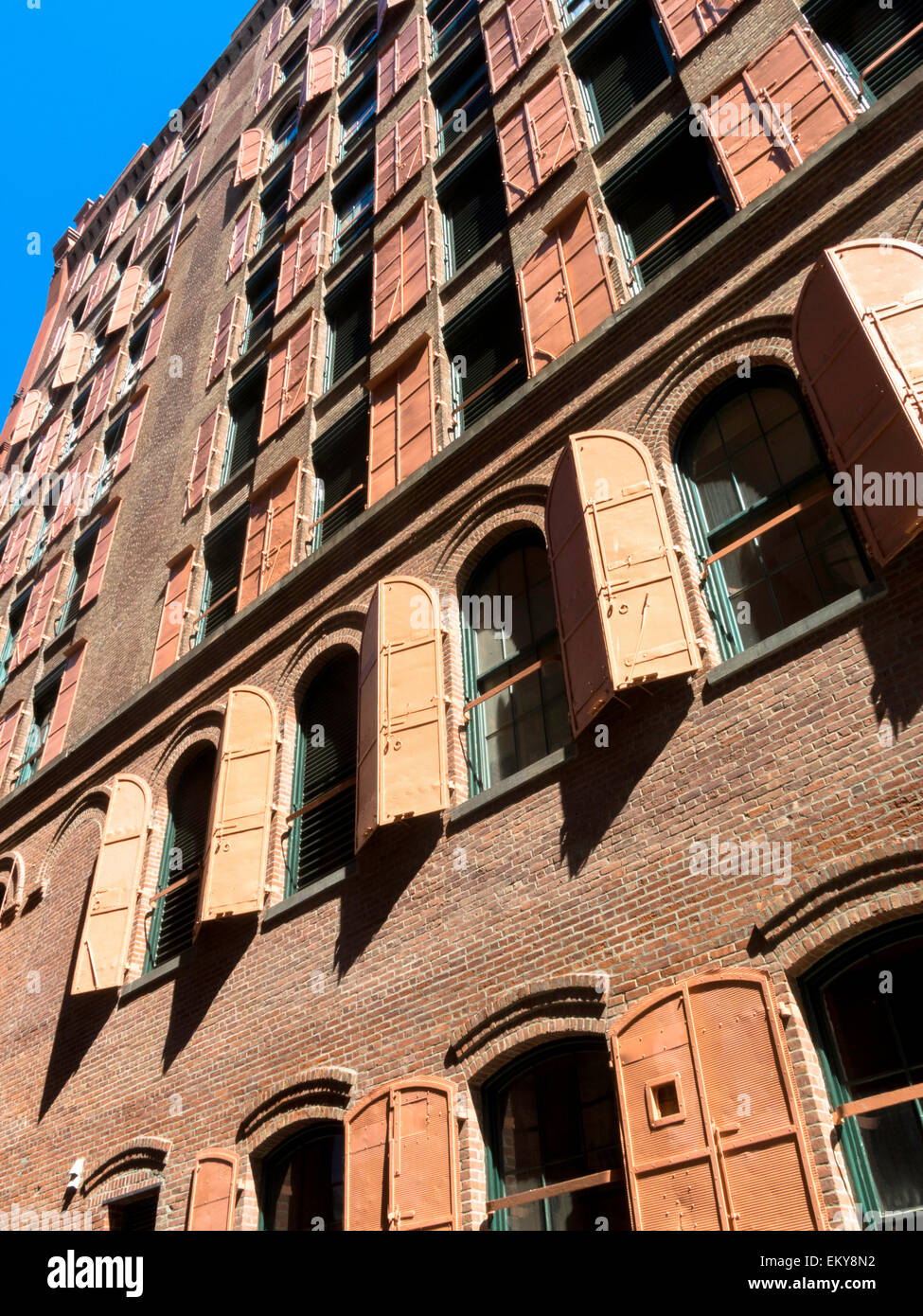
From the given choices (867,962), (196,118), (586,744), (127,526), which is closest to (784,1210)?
(867,962)

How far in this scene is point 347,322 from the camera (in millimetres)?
16375

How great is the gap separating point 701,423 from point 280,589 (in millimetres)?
5547

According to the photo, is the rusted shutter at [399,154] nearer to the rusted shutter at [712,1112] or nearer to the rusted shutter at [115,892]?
the rusted shutter at [115,892]

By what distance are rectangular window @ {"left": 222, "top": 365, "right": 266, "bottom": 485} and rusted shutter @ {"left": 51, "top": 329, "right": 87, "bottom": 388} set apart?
11.0 meters

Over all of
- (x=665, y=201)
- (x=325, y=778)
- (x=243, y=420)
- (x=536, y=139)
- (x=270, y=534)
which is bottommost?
(x=325, y=778)

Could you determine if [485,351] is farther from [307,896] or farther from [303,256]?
[307,896]

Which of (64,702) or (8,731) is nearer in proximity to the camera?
(64,702)

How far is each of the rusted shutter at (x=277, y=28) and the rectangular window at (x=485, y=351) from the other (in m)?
17.5

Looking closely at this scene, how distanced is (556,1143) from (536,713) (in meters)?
3.50

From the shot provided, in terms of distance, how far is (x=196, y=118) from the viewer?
1159 inches

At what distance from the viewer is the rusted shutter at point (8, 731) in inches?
709

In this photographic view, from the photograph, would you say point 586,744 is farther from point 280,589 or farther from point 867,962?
point 280,589

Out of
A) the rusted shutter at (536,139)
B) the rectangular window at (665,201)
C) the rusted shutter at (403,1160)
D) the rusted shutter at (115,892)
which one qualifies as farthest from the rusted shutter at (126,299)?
the rusted shutter at (403,1160)

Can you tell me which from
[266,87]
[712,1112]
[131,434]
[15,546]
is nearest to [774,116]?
[712,1112]
